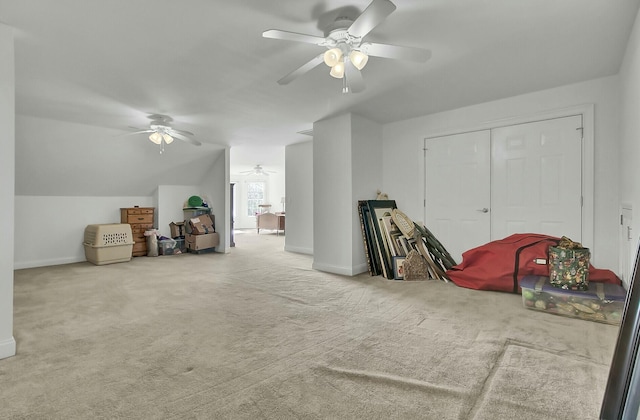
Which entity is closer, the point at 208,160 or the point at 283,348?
the point at 283,348

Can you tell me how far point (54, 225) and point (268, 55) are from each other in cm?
528

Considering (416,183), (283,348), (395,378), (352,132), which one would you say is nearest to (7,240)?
(283,348)

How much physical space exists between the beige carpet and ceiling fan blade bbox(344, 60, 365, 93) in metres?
1.99

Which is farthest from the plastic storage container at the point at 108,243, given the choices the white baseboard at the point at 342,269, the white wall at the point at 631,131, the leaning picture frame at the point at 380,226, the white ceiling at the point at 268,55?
the white wall at the point at 631,131

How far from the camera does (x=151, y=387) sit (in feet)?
5.70

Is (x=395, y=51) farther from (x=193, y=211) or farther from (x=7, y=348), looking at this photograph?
(x=193, y=211)

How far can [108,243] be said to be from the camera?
5422mm

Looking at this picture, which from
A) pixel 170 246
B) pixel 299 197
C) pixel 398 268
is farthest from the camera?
pixel 299 197

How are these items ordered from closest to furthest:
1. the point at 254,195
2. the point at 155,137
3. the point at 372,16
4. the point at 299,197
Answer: the point at 372,16
the point at 155,137
the point at 299,197
the point at 254,195

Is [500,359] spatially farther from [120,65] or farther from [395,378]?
[120,65]

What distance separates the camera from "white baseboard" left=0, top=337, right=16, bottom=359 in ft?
6.92

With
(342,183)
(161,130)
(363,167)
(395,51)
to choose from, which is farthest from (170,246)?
(395,51)

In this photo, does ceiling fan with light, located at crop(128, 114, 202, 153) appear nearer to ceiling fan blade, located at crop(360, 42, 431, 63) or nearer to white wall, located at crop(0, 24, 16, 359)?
white wall, located at crop(0, 24, 16, 359)

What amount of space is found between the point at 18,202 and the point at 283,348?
5.66 meters
